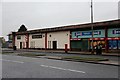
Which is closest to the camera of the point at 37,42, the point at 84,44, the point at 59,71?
the point at 59,71

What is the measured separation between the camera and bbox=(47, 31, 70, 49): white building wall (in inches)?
1920

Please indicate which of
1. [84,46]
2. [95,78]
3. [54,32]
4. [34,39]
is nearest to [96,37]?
[84,46]

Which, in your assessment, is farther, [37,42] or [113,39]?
[37,42]

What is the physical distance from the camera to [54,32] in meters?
53.0

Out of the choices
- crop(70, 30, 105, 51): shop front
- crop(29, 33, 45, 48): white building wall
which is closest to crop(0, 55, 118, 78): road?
crop(70, 30, 105, 51): shop front

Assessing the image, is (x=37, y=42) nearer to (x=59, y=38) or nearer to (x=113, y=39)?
(x=59, y=38)

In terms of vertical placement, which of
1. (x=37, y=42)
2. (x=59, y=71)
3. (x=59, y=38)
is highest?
(x=59, y=38)

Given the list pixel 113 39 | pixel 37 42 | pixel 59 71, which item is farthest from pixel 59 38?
pixel 59 71

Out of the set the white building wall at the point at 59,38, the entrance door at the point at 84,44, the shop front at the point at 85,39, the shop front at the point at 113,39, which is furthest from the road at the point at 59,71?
the white building wall at the point at 59,38

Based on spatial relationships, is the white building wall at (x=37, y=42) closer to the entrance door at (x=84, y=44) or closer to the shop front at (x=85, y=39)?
the shop front at (x=85, y=39)

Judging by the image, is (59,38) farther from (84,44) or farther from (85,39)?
(85,39)

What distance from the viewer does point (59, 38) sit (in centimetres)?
5119

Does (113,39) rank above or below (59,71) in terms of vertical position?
above

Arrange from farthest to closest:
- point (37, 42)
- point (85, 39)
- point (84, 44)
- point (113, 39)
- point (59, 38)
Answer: point (37, 42) < point (59, 38) < point (84, 44) < point (85, 39) < point (113, 39)
